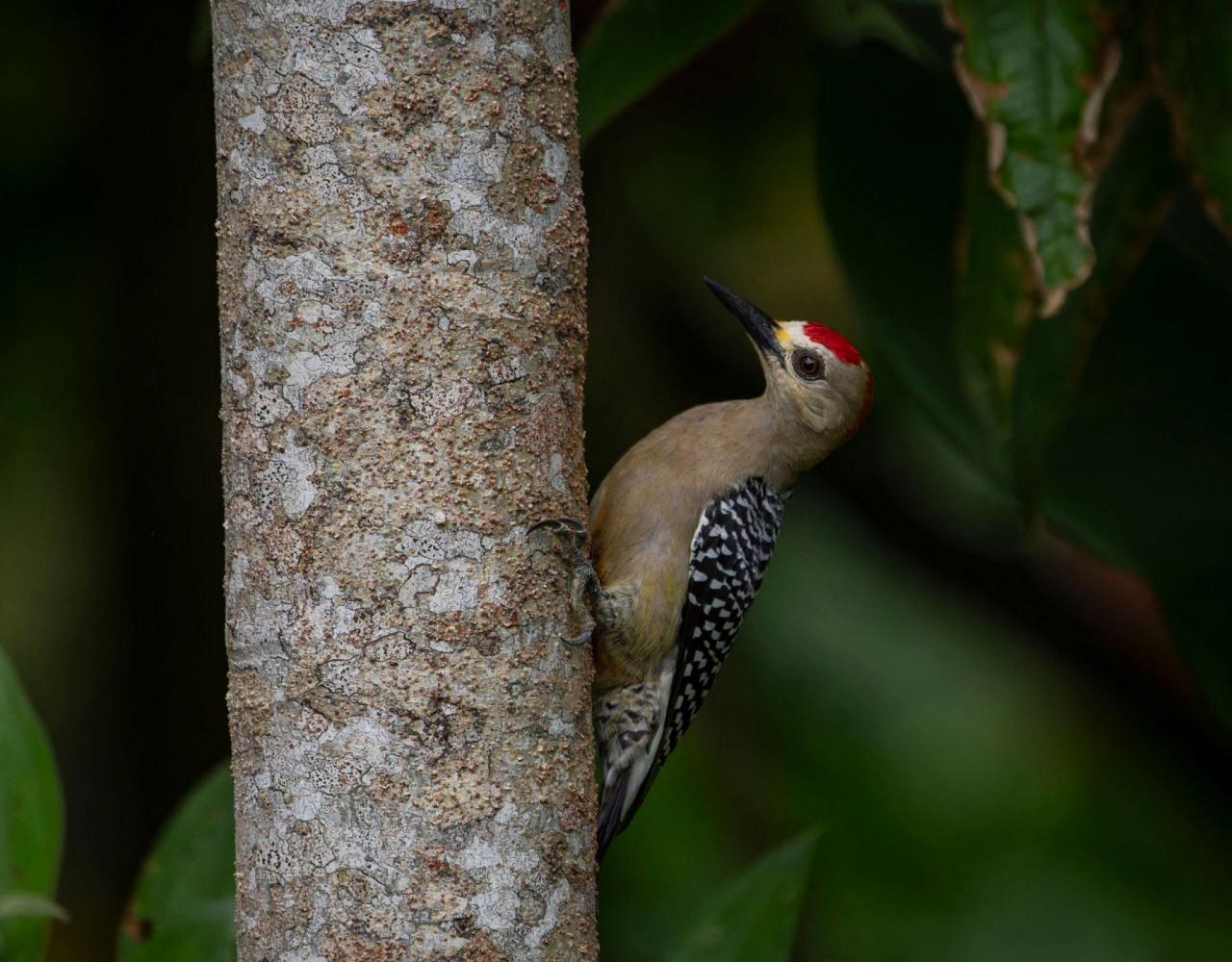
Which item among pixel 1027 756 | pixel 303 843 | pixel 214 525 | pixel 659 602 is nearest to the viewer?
pixel 303 843

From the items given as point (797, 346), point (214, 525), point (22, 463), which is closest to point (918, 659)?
point (797, 346)

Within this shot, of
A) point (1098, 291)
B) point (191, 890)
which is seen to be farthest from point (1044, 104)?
point (191, 890)

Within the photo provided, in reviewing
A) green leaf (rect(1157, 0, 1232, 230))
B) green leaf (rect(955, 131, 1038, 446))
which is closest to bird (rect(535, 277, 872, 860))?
green leaf (rect(955, 131, 1038, 446))

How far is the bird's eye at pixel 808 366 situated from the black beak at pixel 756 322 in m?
0.04

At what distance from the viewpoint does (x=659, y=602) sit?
2910 mm

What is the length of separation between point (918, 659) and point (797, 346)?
1942mm

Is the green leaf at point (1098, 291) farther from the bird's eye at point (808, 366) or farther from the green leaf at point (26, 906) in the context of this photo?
the green leaf at point (26, 906)

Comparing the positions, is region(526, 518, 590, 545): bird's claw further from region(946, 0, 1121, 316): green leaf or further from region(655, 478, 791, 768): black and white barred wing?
region(655, 478, 791, 768): black and white barred wing

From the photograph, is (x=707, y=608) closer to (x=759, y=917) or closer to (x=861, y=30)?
(x=759, y=917)

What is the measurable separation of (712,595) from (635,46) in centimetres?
109

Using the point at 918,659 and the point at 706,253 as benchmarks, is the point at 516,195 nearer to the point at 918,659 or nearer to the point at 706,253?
the point at 706,253

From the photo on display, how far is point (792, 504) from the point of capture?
4238 millimetres

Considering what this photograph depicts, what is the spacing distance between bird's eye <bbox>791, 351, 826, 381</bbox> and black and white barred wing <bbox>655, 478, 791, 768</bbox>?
33cm

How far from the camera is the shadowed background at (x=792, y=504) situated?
10.8ft
